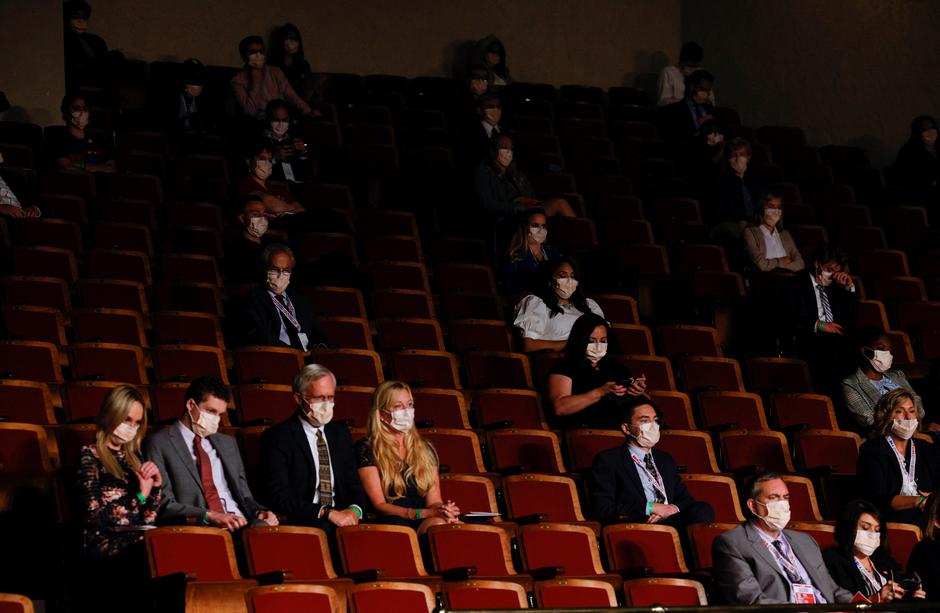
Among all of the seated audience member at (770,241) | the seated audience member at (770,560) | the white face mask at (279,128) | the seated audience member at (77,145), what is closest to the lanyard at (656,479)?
the seated audience member at (770,560)

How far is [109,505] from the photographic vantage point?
11.4ft

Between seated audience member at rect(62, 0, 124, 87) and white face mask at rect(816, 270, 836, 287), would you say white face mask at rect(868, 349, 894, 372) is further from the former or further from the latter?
seated audience member at rect(62, 0, 124, 87)

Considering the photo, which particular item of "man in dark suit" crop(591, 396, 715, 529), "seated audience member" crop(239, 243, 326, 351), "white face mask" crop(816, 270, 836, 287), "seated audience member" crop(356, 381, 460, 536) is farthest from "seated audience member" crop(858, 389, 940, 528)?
"seated audience member" crop(239, 243, 326, 351)

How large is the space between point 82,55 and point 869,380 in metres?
4.32

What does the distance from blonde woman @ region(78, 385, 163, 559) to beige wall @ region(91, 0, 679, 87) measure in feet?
16.1

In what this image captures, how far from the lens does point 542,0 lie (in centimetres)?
931

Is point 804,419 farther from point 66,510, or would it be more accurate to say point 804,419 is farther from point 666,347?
point 66,510

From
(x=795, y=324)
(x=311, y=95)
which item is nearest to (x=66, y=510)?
(x=795, y=324)

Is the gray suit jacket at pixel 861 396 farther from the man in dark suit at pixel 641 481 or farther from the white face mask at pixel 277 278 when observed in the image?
the white face mask at pixel 277 278

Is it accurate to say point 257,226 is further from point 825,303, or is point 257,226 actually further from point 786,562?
point 786,562

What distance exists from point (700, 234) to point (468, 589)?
353 cm

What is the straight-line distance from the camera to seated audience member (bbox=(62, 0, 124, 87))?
287 inches

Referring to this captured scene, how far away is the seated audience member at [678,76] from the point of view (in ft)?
28.1

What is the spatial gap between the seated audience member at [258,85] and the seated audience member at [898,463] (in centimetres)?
366
